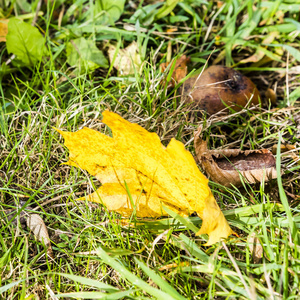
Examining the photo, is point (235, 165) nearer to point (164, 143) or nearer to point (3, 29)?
point (164, 143)

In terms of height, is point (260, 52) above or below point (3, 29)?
below

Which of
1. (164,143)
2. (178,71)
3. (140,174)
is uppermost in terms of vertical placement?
(178,71)

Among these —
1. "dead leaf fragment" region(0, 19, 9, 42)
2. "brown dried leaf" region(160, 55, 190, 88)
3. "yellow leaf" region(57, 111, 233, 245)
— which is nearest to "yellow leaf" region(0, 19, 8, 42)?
"dead leaf fragment" region(0, 19, 9, 42)

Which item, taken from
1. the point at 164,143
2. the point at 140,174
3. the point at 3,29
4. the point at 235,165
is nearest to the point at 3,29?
the point at 3,29

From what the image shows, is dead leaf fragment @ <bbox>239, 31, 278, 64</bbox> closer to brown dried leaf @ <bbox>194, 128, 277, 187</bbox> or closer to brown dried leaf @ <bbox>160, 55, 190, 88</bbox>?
brown dried leaf @ <bbox>160, 55, 190, 88</bbox>

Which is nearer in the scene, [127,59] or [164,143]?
[164,143]

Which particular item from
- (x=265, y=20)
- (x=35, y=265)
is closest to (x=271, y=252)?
(x=35, y=265)

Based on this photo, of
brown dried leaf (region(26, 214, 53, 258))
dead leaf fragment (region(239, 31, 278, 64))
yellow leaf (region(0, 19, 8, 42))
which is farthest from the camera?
dead leaf fragment (region(239, 31, 278, 64))

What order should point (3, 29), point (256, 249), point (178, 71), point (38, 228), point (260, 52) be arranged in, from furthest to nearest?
point (260, 52), point (3, 29), point (178, 71), point (38, 228), point (256, 249)
